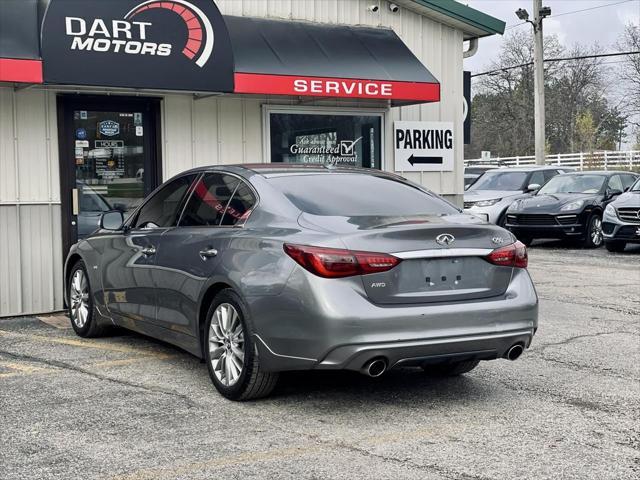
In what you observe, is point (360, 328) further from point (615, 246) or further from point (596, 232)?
point (596, 232)

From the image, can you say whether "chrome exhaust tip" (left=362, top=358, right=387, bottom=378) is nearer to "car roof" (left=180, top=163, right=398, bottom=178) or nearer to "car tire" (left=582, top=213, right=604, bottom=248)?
"car roof" (left=180, top=163, right=398, bottom=178)

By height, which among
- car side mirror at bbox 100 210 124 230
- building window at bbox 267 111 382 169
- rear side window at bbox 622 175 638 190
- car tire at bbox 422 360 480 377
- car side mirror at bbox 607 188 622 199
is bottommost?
car tire at bbox 422 360 480 377

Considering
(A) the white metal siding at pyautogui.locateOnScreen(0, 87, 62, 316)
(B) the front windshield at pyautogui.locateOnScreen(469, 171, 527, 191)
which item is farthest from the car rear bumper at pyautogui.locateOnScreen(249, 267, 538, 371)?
(B) the front windshield at pyautogui.locateOnScreen(469, 171, 527, 191)

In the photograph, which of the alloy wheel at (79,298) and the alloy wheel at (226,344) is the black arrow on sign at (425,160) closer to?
the alloy wheel at (79,298)

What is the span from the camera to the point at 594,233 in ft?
58.9

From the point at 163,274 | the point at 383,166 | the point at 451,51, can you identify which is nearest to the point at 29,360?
the point at 163,274

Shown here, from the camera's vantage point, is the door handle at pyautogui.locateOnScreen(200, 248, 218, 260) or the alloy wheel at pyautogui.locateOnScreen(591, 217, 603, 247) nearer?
the door handle at pyautogui.locateOnScreen(200, 248, 218, 260)

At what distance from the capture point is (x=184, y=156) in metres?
10.6

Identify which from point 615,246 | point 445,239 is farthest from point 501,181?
point 445,239

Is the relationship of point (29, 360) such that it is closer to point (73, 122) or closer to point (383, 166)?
point (73, 122)

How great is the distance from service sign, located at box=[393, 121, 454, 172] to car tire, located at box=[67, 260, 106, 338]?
208 inches

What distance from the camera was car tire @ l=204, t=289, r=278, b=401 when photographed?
18.5ft

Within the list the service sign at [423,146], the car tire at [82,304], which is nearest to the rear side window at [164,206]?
the car tire at [82,304]

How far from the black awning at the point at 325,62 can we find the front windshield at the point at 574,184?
828 cm
